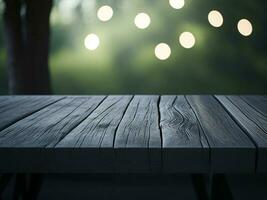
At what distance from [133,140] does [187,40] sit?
4284 mm

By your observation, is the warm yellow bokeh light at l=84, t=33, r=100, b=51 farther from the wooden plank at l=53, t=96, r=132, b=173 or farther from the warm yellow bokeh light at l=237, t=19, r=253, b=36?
the wooden plank at l=53, t=96, r=132, b=173

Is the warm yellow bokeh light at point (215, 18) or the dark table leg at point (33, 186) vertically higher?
the warm yellow bokeh light at point (215, 18)

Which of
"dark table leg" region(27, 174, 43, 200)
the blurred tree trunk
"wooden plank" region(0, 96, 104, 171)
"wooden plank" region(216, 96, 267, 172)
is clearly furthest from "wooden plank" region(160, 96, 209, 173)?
the blurred tree trunk

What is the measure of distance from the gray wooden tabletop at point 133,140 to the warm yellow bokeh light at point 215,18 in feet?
12.6

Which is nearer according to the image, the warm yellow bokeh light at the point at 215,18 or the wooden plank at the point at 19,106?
the wooden plank at the point at 19,106

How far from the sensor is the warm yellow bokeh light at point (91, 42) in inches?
205

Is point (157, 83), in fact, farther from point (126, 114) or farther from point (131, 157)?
point (131, 157)

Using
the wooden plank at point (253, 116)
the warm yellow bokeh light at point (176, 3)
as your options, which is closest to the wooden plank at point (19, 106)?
the wooden plank at point (253, 116)

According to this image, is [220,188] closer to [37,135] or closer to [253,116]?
[253,116]

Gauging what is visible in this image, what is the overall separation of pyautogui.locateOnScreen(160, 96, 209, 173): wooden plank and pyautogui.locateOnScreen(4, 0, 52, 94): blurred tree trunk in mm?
2368

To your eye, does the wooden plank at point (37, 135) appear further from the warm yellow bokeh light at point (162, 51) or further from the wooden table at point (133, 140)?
the warm yellow bokeh light at point (162, 51)

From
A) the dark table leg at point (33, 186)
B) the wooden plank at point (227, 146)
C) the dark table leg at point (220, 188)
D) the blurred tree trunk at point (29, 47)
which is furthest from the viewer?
the blurred tree trunk at point (29, 47)

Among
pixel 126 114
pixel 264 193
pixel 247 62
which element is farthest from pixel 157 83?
pixel 126 114

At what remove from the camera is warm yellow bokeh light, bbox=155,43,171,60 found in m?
5.21
